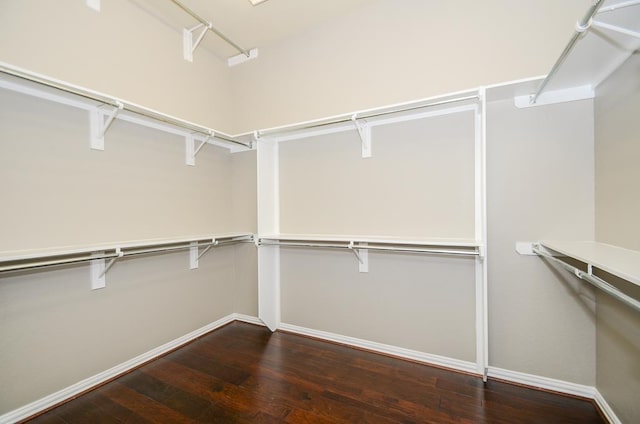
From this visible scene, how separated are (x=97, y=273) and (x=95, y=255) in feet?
0.45

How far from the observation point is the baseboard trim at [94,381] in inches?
63.2

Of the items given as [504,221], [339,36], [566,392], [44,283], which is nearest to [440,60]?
[339,36]

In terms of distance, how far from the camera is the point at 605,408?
159cm

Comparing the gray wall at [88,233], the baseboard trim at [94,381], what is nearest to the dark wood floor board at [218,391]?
the baseboard trim at [94,381]

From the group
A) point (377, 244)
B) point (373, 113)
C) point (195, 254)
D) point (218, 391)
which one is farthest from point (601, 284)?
point (195, 254)

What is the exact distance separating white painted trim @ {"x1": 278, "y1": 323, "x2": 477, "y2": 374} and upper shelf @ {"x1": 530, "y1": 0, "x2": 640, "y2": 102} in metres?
2.02

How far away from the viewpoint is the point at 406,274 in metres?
2.25

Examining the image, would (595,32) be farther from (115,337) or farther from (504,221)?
(115,337)

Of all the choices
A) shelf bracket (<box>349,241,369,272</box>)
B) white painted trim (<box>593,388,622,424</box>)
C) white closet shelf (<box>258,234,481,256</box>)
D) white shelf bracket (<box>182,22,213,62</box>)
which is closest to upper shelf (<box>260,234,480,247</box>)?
white closet shelf (<box>258,234,481,256</box>)

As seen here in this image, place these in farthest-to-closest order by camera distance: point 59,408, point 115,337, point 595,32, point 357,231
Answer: point 357,231
point 115,337
point 59,408
point 595,32

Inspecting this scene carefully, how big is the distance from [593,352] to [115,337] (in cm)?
340

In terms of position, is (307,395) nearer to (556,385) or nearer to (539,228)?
(556,385)

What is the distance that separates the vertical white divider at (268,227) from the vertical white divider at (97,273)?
1216mm

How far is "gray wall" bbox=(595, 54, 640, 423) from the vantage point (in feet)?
4.44
